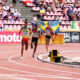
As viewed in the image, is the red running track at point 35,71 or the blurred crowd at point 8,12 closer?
the red running track at point 35,71

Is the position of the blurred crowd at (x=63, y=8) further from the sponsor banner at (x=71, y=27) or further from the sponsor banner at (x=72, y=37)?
the sponsor banner at (x=72, y=37)

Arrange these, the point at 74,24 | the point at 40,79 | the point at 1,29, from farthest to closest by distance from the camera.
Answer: the point at 74,24 → the point at 1,29 → the point at 40,79

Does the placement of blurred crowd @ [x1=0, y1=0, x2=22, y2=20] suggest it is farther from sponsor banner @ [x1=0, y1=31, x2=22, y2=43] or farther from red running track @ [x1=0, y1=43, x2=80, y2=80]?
red running track @ [x1=0, y1=43, x2=80, y2=80]

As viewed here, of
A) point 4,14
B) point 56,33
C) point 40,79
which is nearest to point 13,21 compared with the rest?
point 4,14

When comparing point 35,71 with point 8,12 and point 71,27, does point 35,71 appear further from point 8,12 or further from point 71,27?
point 71,27

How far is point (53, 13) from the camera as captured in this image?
4425cm

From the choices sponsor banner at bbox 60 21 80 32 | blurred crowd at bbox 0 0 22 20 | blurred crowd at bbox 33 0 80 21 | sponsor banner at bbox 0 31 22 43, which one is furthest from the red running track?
blurred crowd at bbox 33 0 80 21

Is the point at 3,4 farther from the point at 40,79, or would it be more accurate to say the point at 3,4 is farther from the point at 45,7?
the point at 40,79

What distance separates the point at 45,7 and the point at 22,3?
8.70ft

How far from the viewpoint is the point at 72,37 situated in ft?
135

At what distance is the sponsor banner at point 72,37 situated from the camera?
4097cm

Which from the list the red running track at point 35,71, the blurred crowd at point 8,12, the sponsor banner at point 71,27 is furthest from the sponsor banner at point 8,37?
the red running track at point 35,71

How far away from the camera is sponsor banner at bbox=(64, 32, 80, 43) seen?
41.0m

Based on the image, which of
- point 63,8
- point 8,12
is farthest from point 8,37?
point 63,8
